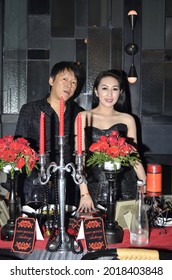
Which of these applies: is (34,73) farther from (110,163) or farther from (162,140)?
(110,163)

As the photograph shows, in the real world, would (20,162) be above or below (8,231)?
above

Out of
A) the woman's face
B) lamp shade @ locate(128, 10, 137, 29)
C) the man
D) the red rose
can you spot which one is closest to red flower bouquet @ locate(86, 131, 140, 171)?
the red rose

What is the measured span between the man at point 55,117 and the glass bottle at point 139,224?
1.21 m

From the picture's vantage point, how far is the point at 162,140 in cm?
513

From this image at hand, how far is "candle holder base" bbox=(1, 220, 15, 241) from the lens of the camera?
167 centimetres

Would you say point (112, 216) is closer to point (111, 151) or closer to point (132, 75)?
point (111, 151)

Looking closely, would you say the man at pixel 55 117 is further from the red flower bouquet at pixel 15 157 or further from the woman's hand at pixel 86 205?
the red flower bouquet at pixel 15 157

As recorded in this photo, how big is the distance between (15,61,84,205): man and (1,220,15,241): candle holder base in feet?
3.84

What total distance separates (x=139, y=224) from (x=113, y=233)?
5.1 inches

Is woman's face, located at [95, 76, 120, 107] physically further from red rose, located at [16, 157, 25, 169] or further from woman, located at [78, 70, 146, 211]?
red rose, located at [16, 157, 25, 169]

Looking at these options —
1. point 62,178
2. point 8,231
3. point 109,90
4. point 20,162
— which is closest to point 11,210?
point 8,231

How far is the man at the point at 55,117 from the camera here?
292 centimetres

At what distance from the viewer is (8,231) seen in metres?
1.67

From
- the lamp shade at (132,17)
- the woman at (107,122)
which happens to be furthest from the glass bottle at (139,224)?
the lamp shade at (132,17)
